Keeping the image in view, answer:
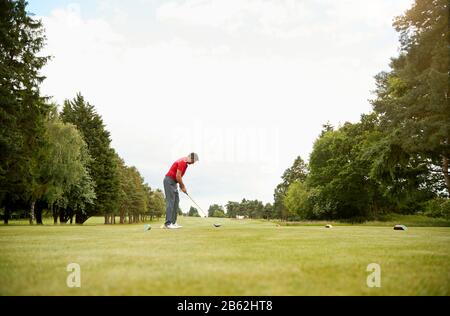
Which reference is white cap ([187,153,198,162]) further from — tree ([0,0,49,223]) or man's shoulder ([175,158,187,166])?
tree ([0,0,49,223])

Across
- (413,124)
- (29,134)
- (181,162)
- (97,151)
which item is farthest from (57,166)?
(413,124)

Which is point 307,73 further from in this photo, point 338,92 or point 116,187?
point 116,187

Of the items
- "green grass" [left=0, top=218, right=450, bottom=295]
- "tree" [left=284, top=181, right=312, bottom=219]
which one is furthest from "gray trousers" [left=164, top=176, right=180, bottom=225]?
"tree" [left=284, top=181, right=312, bottom=219]

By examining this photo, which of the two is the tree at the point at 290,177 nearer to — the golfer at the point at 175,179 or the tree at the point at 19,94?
the tree at the point at 19,94

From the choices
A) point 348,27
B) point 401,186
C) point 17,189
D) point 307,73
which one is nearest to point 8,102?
point 17,189

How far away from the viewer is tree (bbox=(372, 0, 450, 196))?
2186 cm

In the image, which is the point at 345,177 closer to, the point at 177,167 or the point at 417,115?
the point at 417,115

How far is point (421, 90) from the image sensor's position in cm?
2308

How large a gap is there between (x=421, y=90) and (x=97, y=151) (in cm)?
4295

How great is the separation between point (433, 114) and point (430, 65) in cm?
349

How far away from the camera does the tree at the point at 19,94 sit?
25.3 metres

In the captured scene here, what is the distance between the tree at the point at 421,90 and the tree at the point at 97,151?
39251 mm

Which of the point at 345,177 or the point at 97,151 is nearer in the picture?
the point at 97,151

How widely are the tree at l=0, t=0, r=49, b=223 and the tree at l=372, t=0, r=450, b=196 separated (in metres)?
28.4
